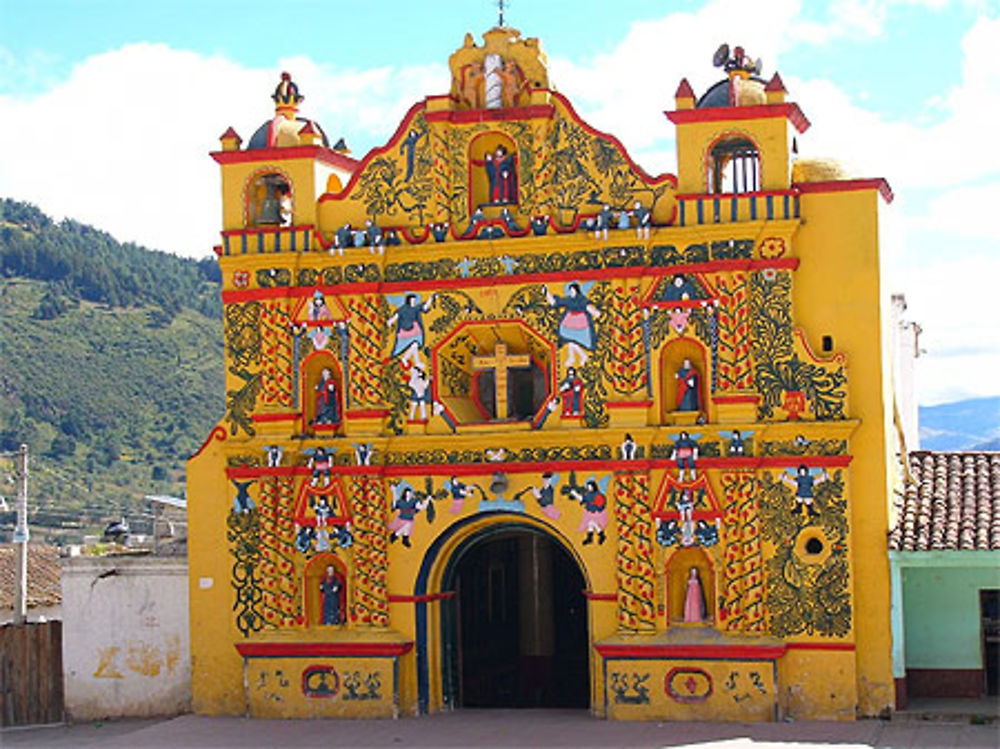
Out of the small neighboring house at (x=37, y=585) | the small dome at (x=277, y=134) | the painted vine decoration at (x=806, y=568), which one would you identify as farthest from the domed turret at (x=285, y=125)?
the small neighboring house at (x=37, y=585)

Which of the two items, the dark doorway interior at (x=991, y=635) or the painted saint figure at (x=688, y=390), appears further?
the dark doorway interior at (x=991, y=635)

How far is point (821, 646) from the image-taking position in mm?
23969

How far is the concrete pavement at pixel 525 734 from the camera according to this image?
74.8 feet

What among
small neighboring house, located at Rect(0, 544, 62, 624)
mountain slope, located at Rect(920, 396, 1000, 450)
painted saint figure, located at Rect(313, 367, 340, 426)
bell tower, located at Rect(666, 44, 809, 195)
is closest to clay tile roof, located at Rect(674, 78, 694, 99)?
bell tower, located at Rect(666, 44, 809, 195)

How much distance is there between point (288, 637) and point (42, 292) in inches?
2095

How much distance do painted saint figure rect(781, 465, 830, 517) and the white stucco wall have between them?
10.1 metres

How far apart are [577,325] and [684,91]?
3.79 metres

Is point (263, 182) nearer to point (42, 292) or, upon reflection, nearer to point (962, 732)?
point (962, 732)

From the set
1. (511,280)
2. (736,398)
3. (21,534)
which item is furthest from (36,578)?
(736,398)

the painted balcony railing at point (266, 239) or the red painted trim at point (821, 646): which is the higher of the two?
the painted balcony railing at point (266, 239)

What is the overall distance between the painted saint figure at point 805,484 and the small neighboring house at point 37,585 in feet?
57.3

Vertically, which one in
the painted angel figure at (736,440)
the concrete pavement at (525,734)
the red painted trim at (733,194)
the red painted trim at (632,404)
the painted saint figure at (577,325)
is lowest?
the concrete pavement at (525,734)

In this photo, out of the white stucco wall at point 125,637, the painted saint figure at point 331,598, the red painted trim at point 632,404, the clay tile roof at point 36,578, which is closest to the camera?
the red painted trim at point 632,404

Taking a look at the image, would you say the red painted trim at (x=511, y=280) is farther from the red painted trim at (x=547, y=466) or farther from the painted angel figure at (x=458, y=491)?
the painted angel figure at (x=458, y=491)
